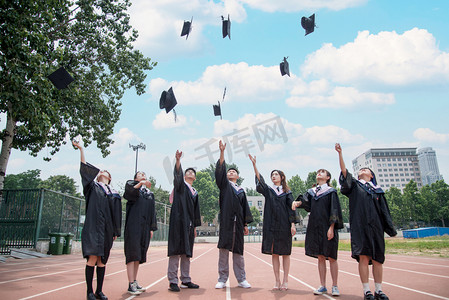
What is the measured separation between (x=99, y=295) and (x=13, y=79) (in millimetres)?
5820

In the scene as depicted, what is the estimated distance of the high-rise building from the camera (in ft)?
451

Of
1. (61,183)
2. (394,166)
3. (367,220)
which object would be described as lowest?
(367,220)

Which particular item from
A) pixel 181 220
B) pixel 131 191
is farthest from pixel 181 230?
pixel 131 191

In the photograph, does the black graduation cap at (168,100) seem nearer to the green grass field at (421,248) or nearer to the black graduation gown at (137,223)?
the black graduation gown at (137,223)

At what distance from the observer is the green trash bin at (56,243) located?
45.2 ft

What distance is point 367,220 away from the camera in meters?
4.31

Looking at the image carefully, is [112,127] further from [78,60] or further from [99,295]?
[99,295]

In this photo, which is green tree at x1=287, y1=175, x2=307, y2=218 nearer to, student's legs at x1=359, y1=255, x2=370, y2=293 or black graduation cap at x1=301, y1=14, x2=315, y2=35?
black graduation cap at x1=301, y1=14, x2=315, y2=35

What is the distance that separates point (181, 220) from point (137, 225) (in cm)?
66

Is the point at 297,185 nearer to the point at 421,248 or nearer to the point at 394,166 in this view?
the point at 421,248

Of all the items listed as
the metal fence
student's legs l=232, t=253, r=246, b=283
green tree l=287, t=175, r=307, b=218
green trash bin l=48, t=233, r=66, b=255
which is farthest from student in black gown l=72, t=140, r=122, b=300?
green tree l=287, t=175, r=307, b=218

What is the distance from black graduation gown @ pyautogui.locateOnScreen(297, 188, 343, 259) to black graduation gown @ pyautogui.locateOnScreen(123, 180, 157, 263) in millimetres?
2426

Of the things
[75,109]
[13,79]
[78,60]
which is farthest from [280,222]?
[78,60]

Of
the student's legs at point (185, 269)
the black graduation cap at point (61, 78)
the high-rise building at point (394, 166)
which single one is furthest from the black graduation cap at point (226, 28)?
the high-rise building at point (394, 166)
